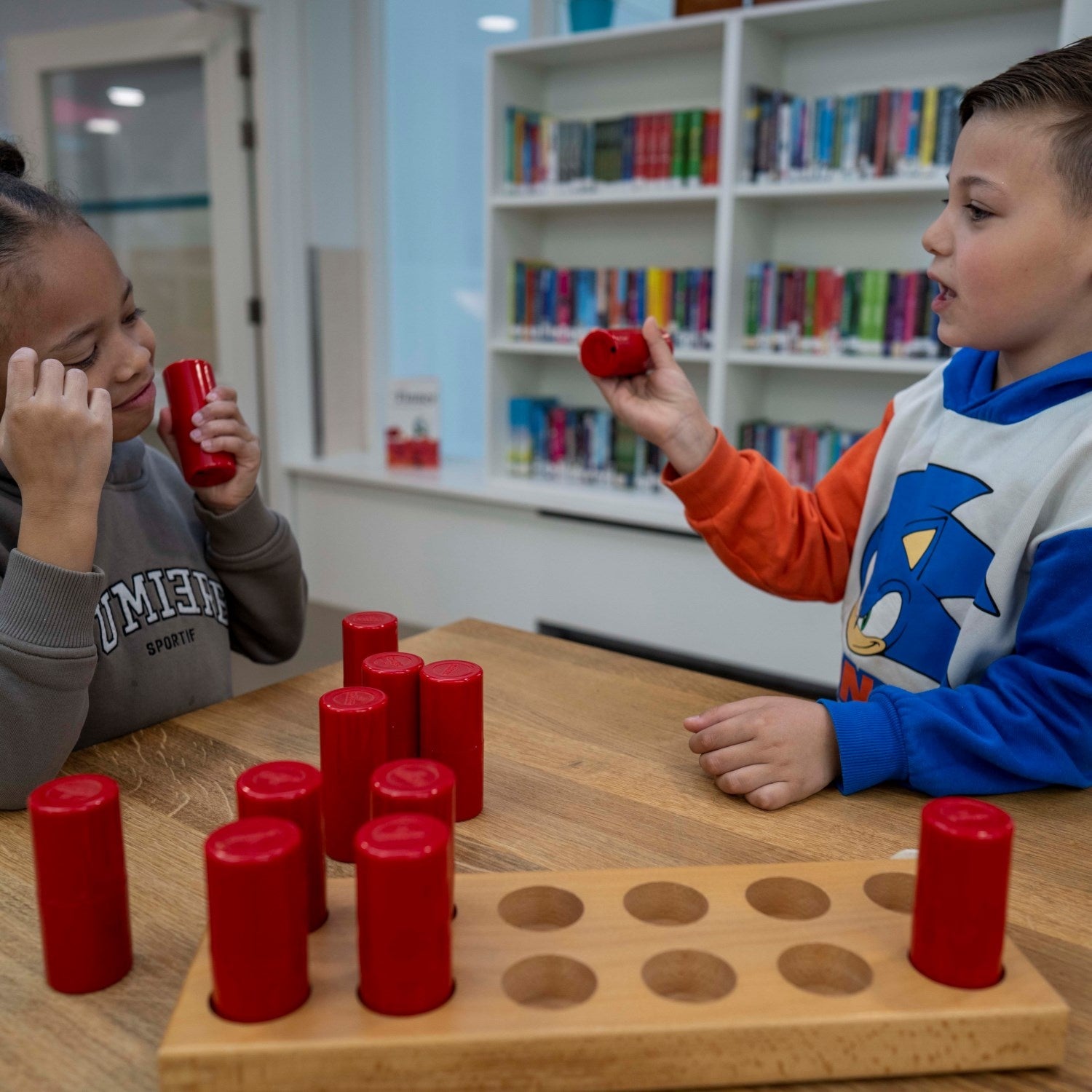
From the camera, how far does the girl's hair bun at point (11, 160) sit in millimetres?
1026

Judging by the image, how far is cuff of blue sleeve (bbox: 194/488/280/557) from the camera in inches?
45.9

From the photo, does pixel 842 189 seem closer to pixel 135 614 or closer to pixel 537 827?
pixel 135 614

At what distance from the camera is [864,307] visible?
2.58 m

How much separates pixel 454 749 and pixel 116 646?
465mm

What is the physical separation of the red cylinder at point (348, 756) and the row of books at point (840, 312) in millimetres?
2141

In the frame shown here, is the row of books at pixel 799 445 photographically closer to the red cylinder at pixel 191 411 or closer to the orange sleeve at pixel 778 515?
the orange sleeve at pixel 778 515

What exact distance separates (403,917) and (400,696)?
28 centimetres

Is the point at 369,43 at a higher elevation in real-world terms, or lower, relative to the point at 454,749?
higher

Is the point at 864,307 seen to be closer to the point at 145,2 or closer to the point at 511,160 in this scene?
the point at 511,160

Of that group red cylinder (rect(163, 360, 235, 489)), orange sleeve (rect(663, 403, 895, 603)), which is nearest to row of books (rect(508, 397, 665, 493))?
orange sleeve (rect(663, 403, 895, 603))

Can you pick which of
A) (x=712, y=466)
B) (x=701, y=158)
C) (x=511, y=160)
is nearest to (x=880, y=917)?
(x=712, y=466)

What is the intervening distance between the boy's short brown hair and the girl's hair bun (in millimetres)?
959

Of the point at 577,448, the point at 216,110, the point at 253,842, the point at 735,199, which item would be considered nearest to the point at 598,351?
the point at 253,842

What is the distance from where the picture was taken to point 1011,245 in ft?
2.95
